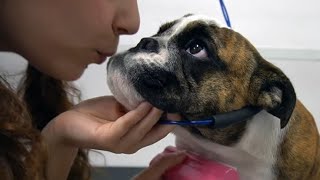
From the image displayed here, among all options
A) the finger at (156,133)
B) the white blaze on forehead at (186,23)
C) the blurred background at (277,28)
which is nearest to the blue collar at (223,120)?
the finger at (156,133)

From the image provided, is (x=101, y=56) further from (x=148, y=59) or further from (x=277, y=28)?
(x=277, y=28)

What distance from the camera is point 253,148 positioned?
2.40 feet

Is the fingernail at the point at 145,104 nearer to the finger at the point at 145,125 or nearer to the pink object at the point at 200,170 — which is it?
the finger at the point at 145,125

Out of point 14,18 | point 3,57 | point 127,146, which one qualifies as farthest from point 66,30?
point 3,57

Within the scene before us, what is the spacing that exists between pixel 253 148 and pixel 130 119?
0.22m

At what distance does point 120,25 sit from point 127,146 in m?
0.18

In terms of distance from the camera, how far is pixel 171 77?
0.66 meters

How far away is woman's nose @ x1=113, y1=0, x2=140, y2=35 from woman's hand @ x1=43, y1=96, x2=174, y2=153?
12 centimetres

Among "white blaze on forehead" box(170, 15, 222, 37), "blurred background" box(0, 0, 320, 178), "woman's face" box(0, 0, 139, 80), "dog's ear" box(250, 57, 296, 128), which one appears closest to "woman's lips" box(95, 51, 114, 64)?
"woman's face" box(0, 0, 139, 80)

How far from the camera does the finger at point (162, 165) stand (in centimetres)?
74

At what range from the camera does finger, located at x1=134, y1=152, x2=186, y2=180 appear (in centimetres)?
74

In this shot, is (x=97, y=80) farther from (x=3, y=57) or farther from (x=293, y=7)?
(x=293, y=7)

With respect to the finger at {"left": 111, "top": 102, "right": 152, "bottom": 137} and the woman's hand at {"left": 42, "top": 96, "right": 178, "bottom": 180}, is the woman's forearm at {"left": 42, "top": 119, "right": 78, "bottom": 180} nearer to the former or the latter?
the woman's hand at {"left": 42, "top": 96, "right": 178, "bottom": 180}

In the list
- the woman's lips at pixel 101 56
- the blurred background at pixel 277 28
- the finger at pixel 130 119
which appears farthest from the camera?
the blurred background at pixel 277 28
